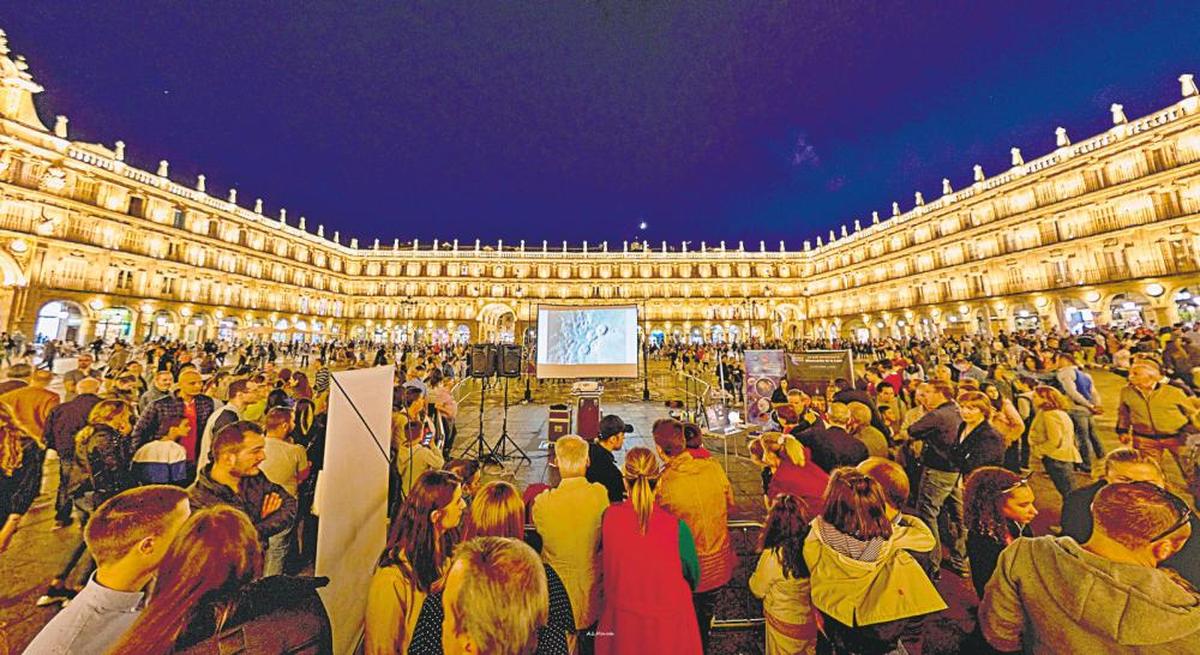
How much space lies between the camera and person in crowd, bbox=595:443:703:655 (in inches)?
78.5

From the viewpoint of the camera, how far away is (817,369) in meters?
7.18

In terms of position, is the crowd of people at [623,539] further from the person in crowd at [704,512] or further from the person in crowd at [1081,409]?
the person in crowd at [1081,409]

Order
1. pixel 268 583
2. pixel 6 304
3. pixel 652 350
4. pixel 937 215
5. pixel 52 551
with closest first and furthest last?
pixel 268 583 → pixel 52 551 → pixel 6 304 → pixel 937 215 → pixel 652 350

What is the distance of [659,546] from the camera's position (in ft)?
6.73

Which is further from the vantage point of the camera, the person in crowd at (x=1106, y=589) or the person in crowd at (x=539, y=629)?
the person in crowd at (x=1106, y=589)

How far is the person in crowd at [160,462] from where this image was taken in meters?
3.25

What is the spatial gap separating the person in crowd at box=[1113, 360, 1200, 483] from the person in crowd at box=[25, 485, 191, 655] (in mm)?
7340

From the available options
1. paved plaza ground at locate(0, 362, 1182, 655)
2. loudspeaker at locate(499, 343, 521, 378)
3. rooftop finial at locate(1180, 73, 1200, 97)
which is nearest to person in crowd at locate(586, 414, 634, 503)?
paved plaza ground at locate(0, 362, 1182, 655)

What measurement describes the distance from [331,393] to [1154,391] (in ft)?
24.3

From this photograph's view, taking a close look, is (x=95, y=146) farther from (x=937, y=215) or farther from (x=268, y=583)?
(x=937, y=215)

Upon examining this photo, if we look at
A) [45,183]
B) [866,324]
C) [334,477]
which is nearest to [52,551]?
[334,477]

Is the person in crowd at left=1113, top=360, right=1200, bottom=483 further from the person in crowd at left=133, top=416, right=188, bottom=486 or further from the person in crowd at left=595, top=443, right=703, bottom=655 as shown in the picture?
the person in crowd at left=133, top=416, right=188, bottom=486

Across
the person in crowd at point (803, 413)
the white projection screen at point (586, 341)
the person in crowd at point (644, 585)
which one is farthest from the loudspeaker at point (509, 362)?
the person in crowd at point (644, 585)

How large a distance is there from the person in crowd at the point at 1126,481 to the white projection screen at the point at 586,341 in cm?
833
